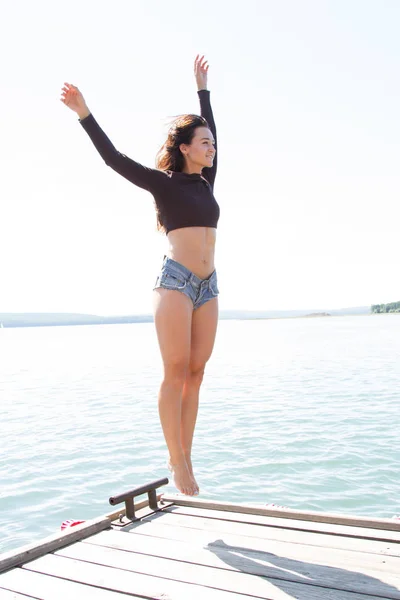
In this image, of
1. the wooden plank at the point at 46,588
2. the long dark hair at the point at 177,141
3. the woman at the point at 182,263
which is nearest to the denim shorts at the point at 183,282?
the woman at the point at 182,263

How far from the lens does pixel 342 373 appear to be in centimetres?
2212

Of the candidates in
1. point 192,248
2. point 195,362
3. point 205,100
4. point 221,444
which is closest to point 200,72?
point 205,100

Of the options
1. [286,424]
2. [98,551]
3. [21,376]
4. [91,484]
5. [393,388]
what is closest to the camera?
[98,551]

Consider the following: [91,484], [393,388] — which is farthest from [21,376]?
[91,484]

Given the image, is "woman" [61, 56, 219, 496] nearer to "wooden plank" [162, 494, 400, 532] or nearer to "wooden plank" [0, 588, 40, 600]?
"wooden plank" [162, 494, 400, 532]

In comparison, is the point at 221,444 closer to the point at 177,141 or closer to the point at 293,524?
the point at 293,524

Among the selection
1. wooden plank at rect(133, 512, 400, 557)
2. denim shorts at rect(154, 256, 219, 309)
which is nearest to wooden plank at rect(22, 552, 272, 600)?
wooden plank at rect(133, 512, 400, 557)

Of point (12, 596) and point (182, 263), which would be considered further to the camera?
point (182, 263)

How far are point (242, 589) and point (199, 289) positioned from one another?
5.20ft

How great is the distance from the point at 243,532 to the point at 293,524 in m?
0.30

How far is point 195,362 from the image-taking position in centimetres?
369

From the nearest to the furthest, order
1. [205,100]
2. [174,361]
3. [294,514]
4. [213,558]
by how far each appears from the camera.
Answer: [213,558]
[174,361]
[294,514]
[205,100]

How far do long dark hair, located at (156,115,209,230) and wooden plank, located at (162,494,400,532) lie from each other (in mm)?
1770

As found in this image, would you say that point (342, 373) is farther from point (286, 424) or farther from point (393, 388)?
point (286, 424)
